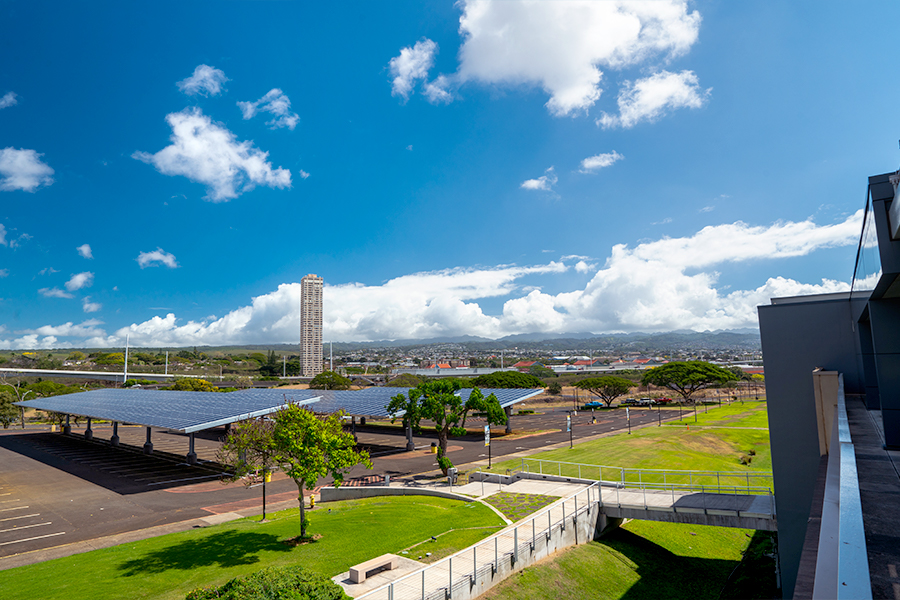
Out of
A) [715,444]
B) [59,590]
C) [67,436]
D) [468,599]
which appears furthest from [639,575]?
[67,436]

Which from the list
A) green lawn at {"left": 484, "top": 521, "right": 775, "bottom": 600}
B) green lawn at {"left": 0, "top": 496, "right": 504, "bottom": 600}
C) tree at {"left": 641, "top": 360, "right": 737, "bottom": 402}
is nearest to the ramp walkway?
green lawn at {"left": 484, "top": 521, "right": 775, "bottom": 600}

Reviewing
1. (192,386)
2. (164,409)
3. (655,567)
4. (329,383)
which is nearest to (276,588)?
(655,567)

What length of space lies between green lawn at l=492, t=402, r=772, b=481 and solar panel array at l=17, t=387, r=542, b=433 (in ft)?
35.1

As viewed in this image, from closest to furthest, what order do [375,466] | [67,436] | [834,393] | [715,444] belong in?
[834,393] < [375,466] < [715,444] < [67,436]

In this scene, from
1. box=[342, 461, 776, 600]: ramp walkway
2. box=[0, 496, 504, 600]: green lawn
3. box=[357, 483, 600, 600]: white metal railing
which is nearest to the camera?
box=[357, 483, 600, 600]: white metal railing

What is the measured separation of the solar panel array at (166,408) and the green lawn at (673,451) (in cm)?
2076

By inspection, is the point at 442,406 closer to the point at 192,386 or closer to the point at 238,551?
the point at 238,551

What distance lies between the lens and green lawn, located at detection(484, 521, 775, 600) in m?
17.2

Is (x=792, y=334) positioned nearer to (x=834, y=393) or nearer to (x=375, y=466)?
(x=834, y=393)

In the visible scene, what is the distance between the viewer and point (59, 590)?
1520 centimetres

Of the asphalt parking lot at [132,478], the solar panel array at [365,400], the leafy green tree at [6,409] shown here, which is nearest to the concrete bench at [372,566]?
the asphalt parking lot at [132,478]

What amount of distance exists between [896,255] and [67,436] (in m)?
76.6

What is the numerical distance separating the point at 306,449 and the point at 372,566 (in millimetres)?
4988

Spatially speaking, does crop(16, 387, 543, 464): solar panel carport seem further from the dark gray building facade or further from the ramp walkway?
the dark gray building facade
